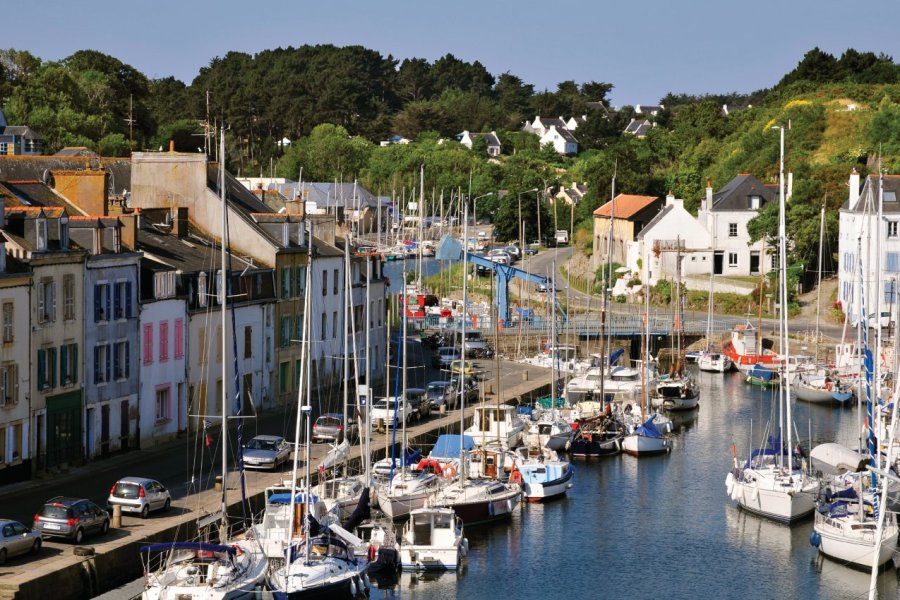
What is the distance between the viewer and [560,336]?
9056 centimetres

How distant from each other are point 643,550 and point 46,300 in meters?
19.8

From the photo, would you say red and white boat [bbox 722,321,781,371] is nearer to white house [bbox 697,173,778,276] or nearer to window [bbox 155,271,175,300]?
white house [bbox 697,173,778,276]

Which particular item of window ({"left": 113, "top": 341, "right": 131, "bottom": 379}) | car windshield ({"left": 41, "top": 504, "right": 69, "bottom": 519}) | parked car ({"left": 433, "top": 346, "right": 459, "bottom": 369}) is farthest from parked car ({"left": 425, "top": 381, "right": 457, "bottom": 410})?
car windshield ({"left": 41, "top": 504, "right": 69, "bottom": 519})

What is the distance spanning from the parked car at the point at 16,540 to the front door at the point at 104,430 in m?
12.3

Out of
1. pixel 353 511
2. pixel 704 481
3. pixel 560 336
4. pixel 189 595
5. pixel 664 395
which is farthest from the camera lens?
pixel 560 336

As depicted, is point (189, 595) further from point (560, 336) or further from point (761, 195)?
point (761, 195)

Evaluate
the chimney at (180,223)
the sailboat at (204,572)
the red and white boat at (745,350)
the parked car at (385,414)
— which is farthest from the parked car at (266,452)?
the red and white boat at (745,350)

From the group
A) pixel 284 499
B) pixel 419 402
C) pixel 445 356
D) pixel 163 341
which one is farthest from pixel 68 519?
pixel 445 356

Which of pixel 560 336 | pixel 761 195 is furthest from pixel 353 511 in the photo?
pixel 761 195

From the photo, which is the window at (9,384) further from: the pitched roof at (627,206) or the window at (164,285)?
the pitched roof at (627,206)

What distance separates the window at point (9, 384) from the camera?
42562mm

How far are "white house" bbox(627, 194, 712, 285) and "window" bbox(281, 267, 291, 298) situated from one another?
50.3 meters

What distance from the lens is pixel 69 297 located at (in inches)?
1812

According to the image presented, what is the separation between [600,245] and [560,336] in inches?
1238
